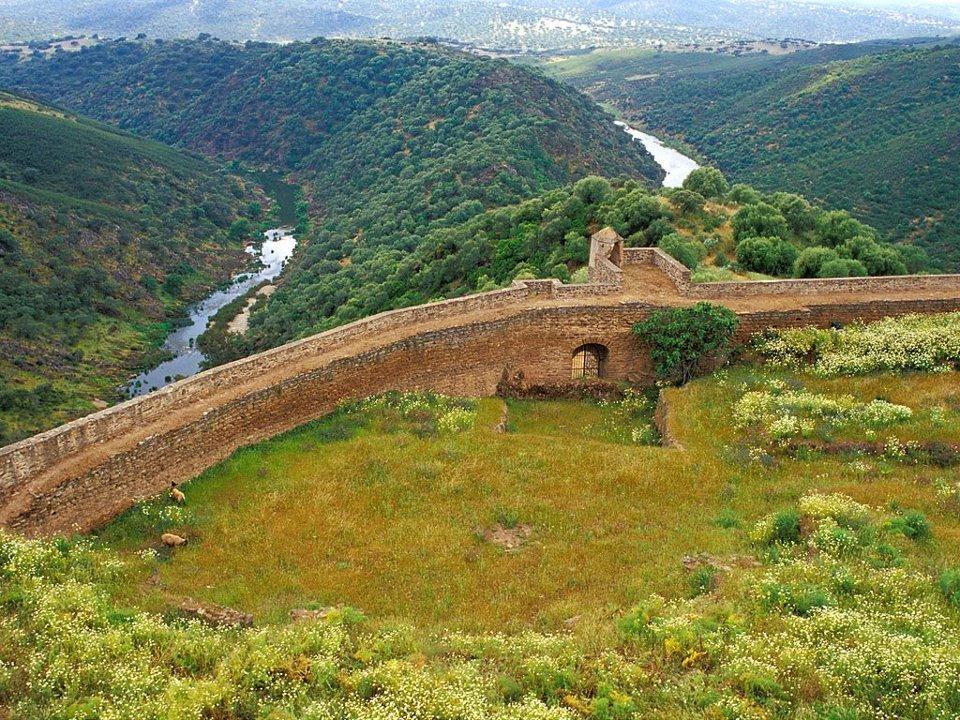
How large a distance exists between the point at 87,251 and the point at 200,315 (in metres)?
8.28

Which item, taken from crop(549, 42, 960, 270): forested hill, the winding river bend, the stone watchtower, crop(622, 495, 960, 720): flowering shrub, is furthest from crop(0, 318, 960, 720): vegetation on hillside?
crop(549, 42, 960, 270): forested hill

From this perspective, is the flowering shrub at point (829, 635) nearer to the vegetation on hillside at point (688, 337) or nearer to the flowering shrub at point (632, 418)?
the flowering shrub at point (632, 418)

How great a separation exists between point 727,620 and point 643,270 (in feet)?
45.5

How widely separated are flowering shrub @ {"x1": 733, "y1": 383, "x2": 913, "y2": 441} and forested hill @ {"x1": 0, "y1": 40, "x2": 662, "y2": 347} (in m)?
20.2

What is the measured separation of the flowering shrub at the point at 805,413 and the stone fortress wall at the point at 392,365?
3.46 meters

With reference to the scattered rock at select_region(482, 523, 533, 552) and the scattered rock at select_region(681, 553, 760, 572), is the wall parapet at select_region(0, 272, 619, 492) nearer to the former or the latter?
the scattered rock at select_region(482, 523, 533, 552)

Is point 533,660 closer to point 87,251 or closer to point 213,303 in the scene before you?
point 87,251

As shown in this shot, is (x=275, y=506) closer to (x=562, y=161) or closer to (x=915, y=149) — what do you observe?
(x=562, y=161)

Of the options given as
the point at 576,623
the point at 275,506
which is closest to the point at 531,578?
the point at 576,623

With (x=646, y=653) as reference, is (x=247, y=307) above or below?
below

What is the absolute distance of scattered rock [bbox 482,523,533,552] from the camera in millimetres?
11594

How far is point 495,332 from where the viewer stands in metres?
17.7

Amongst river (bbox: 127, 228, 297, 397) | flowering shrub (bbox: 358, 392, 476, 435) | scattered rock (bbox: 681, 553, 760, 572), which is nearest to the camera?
scattered rock (bbox: 681, 553, 760, 572)

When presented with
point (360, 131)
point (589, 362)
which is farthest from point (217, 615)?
point (360, 131)
